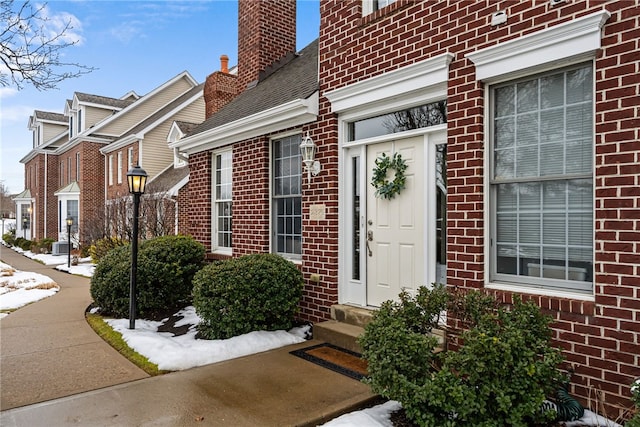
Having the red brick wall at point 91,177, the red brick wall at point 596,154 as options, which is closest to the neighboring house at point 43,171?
the red brick wall at point 91,177

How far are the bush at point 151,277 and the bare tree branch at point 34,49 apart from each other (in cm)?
330

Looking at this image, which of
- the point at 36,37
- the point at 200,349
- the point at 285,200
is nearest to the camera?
the point at 36,37

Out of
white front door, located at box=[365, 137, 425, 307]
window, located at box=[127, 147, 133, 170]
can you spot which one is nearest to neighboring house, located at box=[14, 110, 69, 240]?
window, located at box=[127, 147, 133, 170]

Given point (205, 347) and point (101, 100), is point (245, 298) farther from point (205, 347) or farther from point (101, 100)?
point (101, 100)

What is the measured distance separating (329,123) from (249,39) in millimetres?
4879

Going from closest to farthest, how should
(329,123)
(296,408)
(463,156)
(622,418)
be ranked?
(622,418)
(296,408)
(463,156)
(329,123)

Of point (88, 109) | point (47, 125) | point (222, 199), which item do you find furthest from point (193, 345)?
point (47, 125)

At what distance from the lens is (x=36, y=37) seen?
4676 mm

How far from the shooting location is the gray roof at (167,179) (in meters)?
15.2

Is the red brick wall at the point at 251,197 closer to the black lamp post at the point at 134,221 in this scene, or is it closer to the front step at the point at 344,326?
the black lamp post at the point at 134,221

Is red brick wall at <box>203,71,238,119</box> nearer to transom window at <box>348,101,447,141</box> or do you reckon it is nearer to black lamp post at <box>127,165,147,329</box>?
black lamp post at <box>127,165,147,329</box>

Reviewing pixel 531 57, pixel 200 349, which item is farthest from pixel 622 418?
pixel 200 349

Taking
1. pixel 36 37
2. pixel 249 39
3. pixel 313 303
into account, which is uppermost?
pixel 249 39

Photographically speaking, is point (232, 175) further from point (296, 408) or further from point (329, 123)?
point (296, 408)
